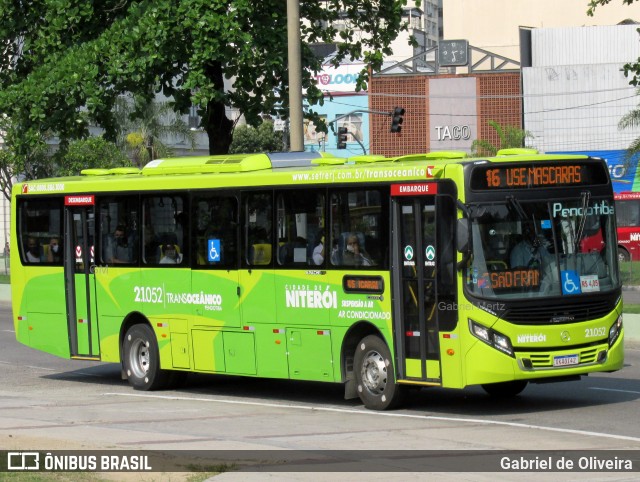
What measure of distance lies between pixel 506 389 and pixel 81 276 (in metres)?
6.87

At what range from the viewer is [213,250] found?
17.4 m

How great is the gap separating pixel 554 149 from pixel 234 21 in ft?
164

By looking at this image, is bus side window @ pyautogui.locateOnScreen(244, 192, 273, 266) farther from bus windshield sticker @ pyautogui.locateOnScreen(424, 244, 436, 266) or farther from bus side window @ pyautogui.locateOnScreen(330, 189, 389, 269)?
bus windshield sticker @ pyautogui.locateOnScreen(424, 244, 436, 266)

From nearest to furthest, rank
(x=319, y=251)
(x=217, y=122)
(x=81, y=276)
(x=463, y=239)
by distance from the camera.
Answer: (x=463, y=239) → (x=319, y=251) → (x=81, y=276) → (x=217, y=122)

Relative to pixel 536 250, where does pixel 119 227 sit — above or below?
above

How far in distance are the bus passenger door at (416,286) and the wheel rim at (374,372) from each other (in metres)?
0.32

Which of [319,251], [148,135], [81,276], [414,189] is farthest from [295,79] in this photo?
[148,135]

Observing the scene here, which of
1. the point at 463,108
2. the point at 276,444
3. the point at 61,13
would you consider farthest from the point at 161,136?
the point at 276,444

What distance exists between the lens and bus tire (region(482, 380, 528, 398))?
15961mm

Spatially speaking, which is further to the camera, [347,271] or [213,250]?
[213,250]

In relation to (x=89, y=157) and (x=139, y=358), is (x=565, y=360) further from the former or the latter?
(x=89, y=157)

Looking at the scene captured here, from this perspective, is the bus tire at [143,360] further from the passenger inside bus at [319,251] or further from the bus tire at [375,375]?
the bus tire at [375,375]

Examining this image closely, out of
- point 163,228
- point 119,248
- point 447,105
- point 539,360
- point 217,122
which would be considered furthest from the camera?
point 447,105

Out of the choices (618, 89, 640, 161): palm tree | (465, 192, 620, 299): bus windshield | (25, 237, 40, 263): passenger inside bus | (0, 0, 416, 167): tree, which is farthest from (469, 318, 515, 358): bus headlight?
(618, 89, 640, 161): palm tree
